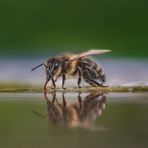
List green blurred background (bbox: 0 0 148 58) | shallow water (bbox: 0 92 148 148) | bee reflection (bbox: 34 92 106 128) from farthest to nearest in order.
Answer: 1. green blurred background (bbox: 0 0 148 58)
2. bee reflection (bbox: 34 92 106 128)
3. shallow water (bbox: 0 92 148 148)

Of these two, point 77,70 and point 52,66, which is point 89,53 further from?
point 52,66

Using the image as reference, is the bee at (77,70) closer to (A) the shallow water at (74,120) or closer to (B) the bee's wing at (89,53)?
(B) the bee's wing at (89,53)

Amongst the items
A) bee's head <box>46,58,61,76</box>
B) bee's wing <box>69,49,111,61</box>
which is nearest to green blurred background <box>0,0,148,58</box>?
bee's wing <box>69,49,111,61</box>

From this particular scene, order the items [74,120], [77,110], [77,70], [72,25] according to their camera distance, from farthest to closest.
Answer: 1. [72,25]
2. [77,70]
3. [77,110]
4. [74,120]

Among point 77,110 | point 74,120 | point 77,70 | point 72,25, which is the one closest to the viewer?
point 74,120

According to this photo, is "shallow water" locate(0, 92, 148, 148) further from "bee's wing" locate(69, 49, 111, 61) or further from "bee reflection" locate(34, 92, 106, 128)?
"bee's wing" locate(69, 49, 111, 61)

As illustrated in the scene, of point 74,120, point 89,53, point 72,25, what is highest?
point 72,25

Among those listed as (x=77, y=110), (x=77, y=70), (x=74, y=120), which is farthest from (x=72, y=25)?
(x=74, y=120)

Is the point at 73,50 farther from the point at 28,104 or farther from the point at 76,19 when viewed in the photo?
the point at 28,104
